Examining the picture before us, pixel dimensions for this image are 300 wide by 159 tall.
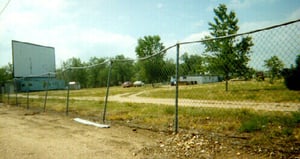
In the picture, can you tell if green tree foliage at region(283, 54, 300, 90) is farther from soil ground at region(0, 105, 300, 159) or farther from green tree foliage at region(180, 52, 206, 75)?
green tree foliage at region(180, 52, 206, 75)

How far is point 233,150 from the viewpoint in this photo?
3.52 metres

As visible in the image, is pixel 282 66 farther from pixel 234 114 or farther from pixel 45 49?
pixel 45 49

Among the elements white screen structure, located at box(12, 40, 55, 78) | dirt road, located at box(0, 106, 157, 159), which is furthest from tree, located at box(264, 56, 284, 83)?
white screen structure, located at box(12, 40, 55, 78)

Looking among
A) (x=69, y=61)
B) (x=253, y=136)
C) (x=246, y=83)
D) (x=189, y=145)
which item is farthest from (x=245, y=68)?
(x=69, y=61)

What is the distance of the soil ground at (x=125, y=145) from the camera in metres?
3.54

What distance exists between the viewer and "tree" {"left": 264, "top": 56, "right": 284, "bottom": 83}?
3.30 m

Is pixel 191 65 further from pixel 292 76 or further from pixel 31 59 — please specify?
pixel 31 59

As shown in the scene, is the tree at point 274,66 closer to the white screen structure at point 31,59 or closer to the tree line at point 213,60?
the tree line at point 213,60

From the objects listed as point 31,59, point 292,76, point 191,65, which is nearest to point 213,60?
point 191,65

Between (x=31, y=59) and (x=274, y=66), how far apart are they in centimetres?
4647

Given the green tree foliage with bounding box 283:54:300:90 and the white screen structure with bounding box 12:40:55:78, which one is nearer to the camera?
the green tree foliage with bounding box 283:54:300:90

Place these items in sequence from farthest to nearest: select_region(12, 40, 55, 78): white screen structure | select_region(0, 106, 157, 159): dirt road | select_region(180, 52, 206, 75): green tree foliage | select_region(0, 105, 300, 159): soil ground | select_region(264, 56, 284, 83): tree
→ select_region(12, 40, 55, 78): white screen structure
select_region(180, 52, 206, 75): green tree foliage
select_region(0, 106, 157, 159): dirt road
select_region(0, 105, 300, 159): soil ground
select_region(264, 56, 284, 83): tree

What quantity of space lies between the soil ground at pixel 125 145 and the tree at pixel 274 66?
129cm

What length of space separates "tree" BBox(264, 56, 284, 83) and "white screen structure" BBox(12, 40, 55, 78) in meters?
43.9
